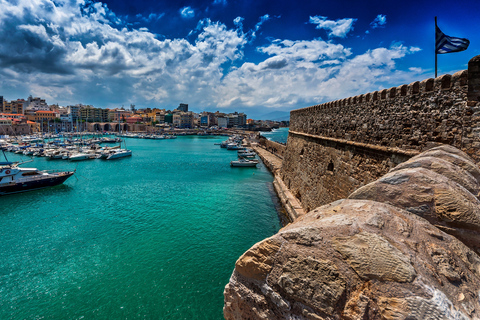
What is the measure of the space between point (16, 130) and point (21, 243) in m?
92.2

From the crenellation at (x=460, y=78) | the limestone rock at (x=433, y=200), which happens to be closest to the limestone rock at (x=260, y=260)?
the limestone rock at (x=433, y=200)

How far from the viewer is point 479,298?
1.29 meters

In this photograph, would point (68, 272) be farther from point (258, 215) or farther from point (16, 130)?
point (16, 130)

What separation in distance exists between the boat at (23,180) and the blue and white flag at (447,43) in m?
25.5

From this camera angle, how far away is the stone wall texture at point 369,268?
121 centimetres

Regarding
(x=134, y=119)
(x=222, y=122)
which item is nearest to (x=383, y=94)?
(x=134, y=119)

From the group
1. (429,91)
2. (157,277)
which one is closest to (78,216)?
(157,277)

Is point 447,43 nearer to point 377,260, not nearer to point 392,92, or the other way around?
point 392,92

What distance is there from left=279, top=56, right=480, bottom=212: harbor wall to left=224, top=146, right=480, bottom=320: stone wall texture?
3.70m

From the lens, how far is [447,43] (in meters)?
6.36

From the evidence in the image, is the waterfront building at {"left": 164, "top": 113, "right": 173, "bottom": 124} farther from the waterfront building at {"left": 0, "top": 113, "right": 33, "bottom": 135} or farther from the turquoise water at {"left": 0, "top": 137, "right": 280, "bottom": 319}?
the turquoise water at {"left": 0, "top": 137, "right": 280, "bottom": 319}

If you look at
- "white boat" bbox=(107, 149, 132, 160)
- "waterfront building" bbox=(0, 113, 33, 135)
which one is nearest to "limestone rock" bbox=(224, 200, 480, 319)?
"white boat" bbox=(107, 149, 132, 160)

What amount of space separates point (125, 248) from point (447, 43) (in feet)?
41.4

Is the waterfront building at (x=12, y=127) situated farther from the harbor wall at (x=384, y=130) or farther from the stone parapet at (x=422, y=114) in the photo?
the stone parapet at (x=422, y=114)
